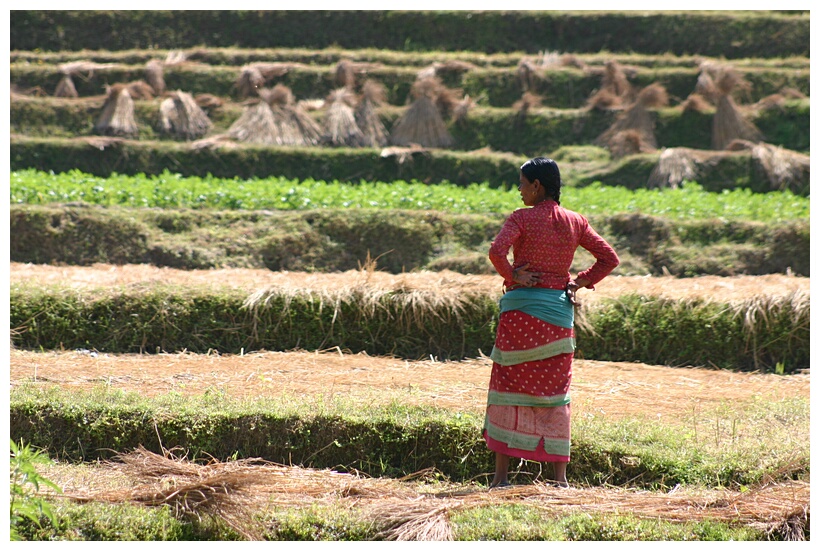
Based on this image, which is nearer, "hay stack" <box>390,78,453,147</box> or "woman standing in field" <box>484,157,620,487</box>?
"woman standing in field" <box>484,157,620,487</box>

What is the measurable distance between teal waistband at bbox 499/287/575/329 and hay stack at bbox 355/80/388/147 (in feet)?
33.8

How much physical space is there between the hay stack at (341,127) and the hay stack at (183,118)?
2226 millimetres

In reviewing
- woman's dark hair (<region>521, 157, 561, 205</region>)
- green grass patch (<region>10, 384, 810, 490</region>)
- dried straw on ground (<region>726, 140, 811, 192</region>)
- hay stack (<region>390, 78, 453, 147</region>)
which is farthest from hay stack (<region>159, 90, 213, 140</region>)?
woman's dark hair (<region>521, 157, 561, 205</region>)

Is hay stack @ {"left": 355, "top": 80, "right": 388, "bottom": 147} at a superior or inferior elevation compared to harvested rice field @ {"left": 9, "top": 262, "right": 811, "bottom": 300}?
superior

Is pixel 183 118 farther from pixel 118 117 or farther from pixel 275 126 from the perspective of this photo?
pixel 275 126

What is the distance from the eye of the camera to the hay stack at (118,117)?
47.9 ft

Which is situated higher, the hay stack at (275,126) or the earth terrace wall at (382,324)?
the hay stack at (275,126)

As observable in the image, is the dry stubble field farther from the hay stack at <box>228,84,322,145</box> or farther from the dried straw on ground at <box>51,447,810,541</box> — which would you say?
the hay stack at <box>228,84,322,145</box>

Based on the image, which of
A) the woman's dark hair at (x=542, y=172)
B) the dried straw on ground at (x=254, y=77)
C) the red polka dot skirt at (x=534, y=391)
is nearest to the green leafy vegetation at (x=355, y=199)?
the dried straw on ground at (x=254, y=77)

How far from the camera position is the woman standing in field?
432 centimetres

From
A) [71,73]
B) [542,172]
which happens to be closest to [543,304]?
Result: [542,172]

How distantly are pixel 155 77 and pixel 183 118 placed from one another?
1.83 m

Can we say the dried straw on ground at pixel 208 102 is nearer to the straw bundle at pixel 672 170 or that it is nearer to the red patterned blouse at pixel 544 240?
the straw bundle at pixel 672 170

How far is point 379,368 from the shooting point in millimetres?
6520
